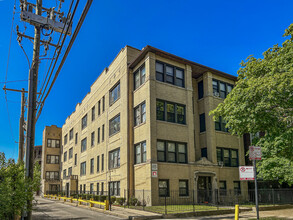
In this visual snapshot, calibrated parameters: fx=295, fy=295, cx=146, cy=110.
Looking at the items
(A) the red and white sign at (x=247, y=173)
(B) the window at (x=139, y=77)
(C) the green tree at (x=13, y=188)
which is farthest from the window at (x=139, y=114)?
(C) the green tree at (x=13, y=188)

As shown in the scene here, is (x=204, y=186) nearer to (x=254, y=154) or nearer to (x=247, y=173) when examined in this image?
(x=254, y=154)

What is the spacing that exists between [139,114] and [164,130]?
289cm

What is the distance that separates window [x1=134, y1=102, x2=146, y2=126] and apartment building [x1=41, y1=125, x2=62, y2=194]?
1505 inches

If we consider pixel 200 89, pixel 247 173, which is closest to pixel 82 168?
pixel 200 89

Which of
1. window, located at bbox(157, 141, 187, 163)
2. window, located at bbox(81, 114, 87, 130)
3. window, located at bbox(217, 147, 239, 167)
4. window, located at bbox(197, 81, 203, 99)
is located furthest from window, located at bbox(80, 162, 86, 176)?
window, located at bbox(217, 147, 239, 167)

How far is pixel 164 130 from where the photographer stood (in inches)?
961

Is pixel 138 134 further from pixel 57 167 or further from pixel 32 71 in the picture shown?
pixel 57 167

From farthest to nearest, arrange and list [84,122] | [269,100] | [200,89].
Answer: [84,122] < [200,89] < [269,100]

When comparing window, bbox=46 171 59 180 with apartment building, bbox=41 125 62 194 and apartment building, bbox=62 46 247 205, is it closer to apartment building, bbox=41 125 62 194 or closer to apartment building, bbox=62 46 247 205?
apartment building, bbox=41 125 62 194

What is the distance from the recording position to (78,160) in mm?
43844

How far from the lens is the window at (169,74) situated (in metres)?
25.7

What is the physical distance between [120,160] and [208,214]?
1142cm

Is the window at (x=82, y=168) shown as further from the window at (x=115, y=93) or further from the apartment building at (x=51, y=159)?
the apartment building at (x=51, y=159)

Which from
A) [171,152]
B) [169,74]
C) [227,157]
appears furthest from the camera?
[227,157]
